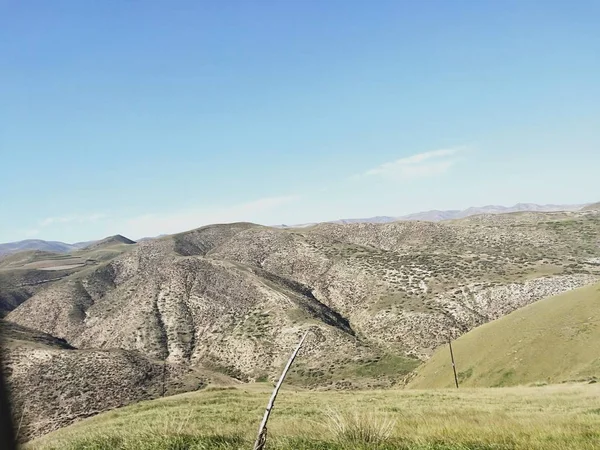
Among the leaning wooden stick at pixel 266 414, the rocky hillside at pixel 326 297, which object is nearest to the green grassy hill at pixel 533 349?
the rocky hillside at pixel 326 297

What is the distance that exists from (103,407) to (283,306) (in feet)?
158

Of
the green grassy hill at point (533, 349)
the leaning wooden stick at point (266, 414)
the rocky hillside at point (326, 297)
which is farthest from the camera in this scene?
the rocky hillside at point (326, 297)

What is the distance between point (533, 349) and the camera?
49500 millimetres

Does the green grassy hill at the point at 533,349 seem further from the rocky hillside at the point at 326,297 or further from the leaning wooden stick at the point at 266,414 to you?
the leaning wooden stick at the point at 266,414

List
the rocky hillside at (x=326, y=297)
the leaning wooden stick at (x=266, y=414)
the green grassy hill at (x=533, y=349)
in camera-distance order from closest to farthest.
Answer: the leaning wooden stick at (x=266, y=414)
the green grassy hill at (x=533, y=349)
the rocky hillside at (x=326, y=297)

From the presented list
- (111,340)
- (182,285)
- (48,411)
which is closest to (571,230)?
(182,285)

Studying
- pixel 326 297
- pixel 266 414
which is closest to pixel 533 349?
pixel 266 414

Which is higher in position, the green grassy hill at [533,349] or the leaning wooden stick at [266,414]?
the leaning wooden stick at [266,414]

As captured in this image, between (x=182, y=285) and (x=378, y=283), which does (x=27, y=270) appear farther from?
(x=378, y=283)

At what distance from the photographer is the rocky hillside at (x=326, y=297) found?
277 feet

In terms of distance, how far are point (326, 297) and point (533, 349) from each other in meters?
67.7

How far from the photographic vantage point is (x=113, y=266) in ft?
477

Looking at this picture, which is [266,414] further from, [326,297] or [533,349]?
[326,297]

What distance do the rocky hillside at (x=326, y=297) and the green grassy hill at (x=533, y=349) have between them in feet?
52.1
